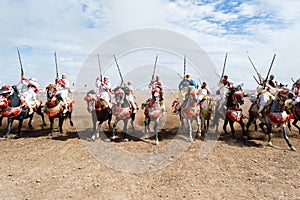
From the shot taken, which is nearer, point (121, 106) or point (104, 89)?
point (121, 106)

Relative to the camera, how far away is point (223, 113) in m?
11.4

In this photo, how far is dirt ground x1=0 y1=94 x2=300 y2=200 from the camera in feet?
20.9

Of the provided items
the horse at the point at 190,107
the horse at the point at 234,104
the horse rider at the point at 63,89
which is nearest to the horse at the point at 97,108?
the horse rider at the point at 63,89


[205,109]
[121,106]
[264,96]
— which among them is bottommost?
[205,109]

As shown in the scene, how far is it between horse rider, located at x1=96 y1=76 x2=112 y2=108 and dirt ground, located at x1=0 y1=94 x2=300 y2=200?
1.89m

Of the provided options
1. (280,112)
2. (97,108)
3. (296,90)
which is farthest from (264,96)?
(97,108)

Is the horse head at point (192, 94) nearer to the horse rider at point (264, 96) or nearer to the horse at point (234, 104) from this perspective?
the horse at point (234, 104)

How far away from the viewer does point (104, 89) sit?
12.0 meters

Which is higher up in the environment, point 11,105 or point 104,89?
point 104,89

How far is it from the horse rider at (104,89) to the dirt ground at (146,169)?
189 cm

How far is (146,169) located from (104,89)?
5.39 metres

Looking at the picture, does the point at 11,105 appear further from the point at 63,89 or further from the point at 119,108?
the point at 119,108

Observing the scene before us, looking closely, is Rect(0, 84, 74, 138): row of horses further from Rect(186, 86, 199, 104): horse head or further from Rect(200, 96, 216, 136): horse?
Rect(200, 96, 216, 136): horse

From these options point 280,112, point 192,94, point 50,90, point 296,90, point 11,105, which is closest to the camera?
point 280,112
